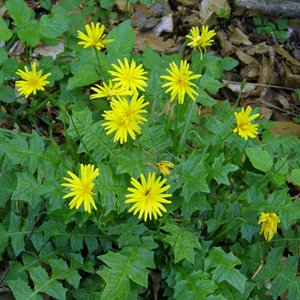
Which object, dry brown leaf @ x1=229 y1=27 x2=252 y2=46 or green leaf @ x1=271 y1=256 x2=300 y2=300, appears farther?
dry brown leaf @ x1=229 y1=27 x2=252 y2=46

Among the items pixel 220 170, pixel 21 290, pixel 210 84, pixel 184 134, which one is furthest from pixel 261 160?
pixel 21 290

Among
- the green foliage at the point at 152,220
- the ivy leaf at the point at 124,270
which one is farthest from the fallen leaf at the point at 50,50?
the ivy leaf at the point at 124,270

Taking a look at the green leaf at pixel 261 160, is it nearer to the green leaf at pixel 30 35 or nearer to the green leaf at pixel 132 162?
the green leaf at pixel 132 162

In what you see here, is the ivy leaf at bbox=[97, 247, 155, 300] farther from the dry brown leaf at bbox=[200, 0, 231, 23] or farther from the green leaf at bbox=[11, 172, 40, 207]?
the dry brown leaf at bbox=[200, 0, 231, 23]

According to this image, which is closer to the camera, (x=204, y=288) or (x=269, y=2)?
(x=204, y=288)

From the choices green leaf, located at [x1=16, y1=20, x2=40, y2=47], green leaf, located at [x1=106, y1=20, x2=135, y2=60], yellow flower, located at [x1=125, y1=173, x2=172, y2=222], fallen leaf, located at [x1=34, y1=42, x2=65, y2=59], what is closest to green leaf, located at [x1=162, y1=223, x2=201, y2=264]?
yellow flower, located at [x1=125, y1=173, x2=172, y2=222]

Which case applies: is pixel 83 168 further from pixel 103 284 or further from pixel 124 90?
pixel 103 284

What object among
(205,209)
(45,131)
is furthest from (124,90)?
(45,131)
